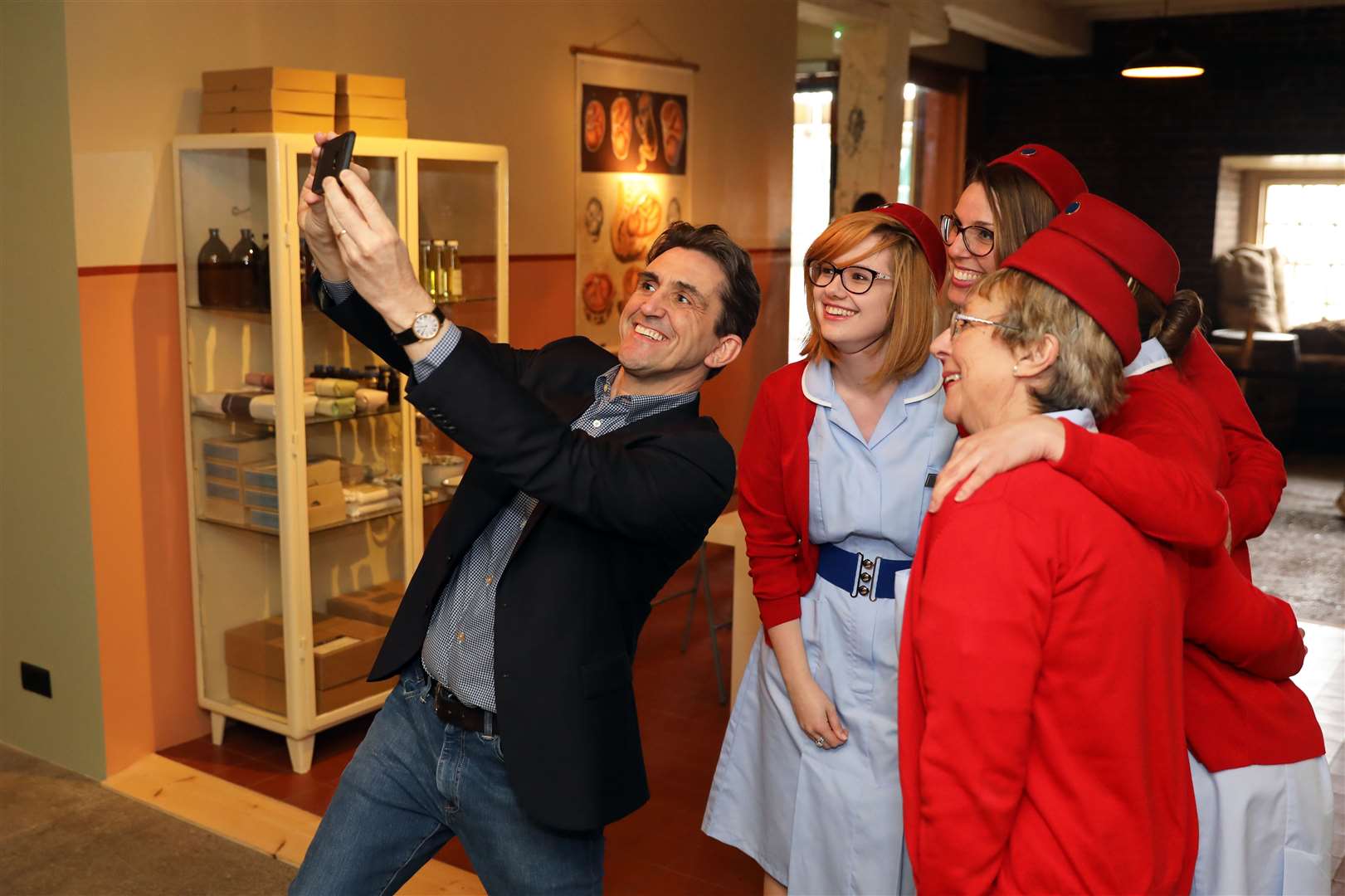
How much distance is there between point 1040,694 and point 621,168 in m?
4.57

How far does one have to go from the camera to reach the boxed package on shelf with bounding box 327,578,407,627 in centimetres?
411

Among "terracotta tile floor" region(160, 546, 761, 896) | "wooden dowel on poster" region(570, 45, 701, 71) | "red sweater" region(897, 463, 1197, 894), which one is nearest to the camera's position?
"red sweater" region(897, 463, 1197, 894)

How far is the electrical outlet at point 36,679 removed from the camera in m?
3.94

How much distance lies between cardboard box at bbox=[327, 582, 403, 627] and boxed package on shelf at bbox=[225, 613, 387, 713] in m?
0.03

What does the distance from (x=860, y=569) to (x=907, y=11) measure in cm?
606

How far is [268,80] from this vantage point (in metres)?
3.65

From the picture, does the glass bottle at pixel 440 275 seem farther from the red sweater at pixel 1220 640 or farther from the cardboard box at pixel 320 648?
the red sweater at pixel 1220 640

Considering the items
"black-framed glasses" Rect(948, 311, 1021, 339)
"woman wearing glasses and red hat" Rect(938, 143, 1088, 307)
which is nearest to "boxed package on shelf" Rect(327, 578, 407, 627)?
"woman wearing glasses and red hat" Rect(938, 143, 1088, 307)

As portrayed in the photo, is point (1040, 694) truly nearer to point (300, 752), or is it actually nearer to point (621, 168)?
point (300, 752)

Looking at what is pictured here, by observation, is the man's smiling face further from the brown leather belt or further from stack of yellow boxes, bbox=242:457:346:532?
stack of yellow boxes, bbox=242:457:346:532

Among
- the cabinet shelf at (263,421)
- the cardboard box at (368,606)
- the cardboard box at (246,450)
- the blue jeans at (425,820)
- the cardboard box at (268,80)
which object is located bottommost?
the cardboard box at (368,606)

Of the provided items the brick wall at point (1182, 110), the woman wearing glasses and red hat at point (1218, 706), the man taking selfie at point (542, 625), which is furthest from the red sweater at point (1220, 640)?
the brick wall at point (1182, 110)

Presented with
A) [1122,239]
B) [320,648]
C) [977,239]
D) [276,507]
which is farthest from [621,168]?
[1122,239]

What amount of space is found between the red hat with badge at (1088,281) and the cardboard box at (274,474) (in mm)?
2736
